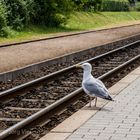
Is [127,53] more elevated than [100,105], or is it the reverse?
[100,105]

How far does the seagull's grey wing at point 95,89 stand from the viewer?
8.80 m

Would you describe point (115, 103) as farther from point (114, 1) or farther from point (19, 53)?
point (114, 1)

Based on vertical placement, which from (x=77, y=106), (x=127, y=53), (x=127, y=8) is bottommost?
(x=127, y=8)

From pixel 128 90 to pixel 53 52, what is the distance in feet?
36.1

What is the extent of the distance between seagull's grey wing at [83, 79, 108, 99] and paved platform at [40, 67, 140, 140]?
11.1 inches

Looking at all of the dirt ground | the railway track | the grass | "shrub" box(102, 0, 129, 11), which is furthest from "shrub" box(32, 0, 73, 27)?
"shrub" box(102, 0, 129, 11)

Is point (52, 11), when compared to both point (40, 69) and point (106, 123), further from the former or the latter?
point (106, 123)

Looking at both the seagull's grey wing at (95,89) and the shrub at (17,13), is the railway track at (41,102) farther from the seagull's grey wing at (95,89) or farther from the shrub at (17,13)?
the shrub at (17,13)

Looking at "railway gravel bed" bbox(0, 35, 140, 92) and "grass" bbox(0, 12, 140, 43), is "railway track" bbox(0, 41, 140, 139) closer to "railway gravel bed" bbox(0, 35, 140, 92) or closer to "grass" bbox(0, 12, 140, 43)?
"railway gravel bed" bbox(0, 35, 140, 92)

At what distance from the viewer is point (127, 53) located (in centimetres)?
2241

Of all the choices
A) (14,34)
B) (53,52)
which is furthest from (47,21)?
(53,52)

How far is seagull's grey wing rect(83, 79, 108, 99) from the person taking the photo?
8.80 m

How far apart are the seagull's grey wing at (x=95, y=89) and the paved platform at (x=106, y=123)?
282mm

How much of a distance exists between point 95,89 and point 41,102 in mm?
1679
